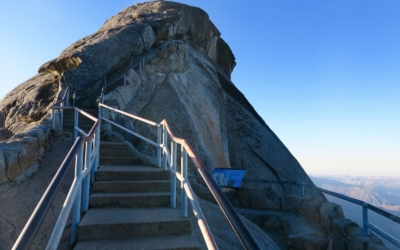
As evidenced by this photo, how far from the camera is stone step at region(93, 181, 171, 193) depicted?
443 centimetres

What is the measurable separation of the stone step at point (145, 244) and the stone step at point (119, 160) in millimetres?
2544

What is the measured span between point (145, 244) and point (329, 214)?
553 cm

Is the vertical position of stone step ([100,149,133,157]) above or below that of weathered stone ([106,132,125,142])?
below

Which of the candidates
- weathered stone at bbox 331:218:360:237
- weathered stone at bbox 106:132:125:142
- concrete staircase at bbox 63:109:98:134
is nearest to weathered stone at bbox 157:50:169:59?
concrete staircase at bbox 63:109:98:134

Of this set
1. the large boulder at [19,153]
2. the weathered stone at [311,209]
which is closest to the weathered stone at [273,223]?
the weathered stone at [311,209]

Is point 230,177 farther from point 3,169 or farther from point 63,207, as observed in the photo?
point 63,207

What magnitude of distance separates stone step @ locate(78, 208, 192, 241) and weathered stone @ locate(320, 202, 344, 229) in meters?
4.77

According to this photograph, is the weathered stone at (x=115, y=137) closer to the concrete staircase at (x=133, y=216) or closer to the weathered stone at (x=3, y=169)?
the concrete staircase at (x=133, y=216)

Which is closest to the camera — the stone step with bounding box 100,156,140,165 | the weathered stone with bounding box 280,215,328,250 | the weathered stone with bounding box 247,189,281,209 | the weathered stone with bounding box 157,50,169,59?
the stone step with bounding box 100,156,140,165

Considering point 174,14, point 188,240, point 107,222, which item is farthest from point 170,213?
point 174,14

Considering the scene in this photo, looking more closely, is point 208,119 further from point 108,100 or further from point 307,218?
point 307,218

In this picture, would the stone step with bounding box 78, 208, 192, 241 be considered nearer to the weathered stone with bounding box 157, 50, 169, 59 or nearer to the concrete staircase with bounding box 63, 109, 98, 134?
the concrete staircase with bounding box 63, 109, 98, 134

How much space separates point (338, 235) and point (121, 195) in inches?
199

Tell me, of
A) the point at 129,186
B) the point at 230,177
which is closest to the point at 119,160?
the point at 129,186
